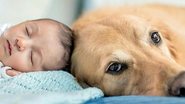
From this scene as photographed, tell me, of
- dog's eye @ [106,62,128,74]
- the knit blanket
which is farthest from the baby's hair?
dog's eye @ [106,62,128,74]

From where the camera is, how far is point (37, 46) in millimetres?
1804

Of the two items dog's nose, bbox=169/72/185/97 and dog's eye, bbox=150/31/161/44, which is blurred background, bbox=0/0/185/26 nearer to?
dog's eye, bbox=150/31/161/44

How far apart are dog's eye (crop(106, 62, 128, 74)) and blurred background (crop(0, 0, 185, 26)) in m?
1.24

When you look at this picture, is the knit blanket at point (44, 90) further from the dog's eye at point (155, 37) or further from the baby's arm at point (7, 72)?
the dog's eye at point (155, 37)

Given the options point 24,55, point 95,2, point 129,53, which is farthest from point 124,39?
point 95,2

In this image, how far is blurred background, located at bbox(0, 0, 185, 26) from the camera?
2.90 metres

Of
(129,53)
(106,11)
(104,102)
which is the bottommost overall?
(104,102)

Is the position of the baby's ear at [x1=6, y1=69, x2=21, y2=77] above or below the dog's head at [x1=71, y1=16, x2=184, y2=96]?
below

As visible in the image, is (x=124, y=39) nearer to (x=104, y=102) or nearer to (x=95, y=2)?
(x=104, y=102)

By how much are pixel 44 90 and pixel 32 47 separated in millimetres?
340

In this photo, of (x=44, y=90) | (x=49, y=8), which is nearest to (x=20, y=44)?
(x=44, y=90)

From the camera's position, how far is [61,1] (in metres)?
3.18

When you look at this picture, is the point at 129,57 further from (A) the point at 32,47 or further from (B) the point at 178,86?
(A) the point at 32,47

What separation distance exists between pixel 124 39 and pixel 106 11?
1.85 feet
